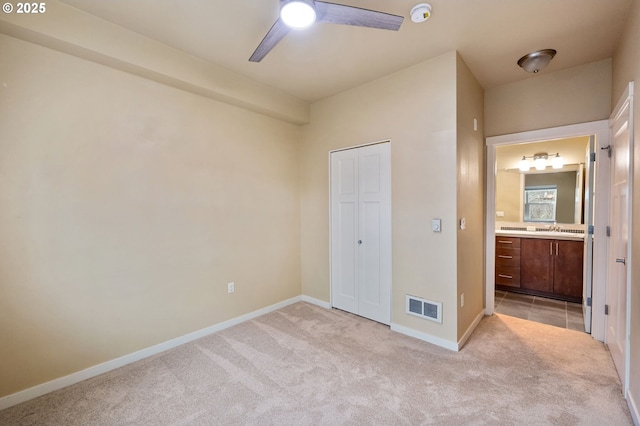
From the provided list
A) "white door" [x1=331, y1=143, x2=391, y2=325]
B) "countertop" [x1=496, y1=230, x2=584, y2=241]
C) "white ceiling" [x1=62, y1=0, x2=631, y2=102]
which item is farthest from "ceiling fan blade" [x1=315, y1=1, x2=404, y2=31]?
"countertop" [x1=496, y1=230, x2=584, y2=241]

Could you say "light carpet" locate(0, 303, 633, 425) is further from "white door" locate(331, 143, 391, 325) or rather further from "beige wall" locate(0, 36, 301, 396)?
"white door" locate(331, 143, 391, 325)

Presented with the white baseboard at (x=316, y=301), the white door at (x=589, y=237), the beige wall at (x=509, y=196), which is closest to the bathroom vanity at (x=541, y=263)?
the beige wall at (x=509, y=196)

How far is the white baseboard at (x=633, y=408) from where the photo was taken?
64.2 inches

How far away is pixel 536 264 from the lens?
4.00m

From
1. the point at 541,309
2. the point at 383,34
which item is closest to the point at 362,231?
the point at 383,34

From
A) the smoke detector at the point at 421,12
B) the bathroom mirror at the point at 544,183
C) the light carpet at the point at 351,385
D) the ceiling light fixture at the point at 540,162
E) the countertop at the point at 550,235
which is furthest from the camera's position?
the ceiling light fixture at the point at 540,162

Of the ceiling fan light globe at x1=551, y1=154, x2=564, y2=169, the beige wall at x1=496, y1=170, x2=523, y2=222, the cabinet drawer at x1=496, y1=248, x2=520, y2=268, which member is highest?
the ceiling fan light globe at x1=551, y1=154, x2=564, y2=169

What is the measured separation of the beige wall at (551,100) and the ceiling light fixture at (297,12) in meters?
2.63

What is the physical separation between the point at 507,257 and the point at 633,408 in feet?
8.95

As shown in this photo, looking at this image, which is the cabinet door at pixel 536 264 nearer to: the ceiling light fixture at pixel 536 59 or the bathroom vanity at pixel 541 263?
the bathroom vanity at pixel 541 263

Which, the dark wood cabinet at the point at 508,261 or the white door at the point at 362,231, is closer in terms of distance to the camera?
the white door at the point at 362,231

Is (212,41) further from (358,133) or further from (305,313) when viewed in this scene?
(305,313)

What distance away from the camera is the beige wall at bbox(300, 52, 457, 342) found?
2574 millimetres

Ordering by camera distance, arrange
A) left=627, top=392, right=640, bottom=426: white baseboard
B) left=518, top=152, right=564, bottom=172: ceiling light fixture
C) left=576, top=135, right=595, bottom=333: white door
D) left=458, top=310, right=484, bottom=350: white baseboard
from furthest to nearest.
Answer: left=518, top=152, right=564, bottom=172: ceiling light fixture → left=576, top=135, right=595, bottom=333: white door → left=458, top=310, right=484, bottom=350: white baseboard → left=627, top=392, right=640, bottom=426: white baseboard
